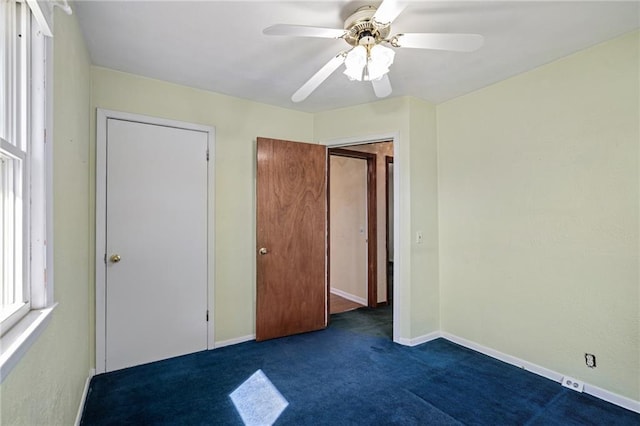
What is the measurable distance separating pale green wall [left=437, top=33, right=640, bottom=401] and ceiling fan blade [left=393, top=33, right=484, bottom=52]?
1.26 m

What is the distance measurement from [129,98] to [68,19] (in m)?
0.95

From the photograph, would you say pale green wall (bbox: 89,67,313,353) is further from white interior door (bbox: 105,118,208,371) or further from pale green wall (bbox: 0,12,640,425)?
white interior door (bbox: 105,118,208,371)

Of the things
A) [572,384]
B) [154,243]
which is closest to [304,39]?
[154,243]

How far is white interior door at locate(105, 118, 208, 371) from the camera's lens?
2.49m

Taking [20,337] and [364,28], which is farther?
[364,28]

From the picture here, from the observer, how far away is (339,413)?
1.95m

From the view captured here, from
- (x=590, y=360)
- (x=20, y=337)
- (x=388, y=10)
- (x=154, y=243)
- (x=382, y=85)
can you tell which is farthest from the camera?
(x=154, y=243)

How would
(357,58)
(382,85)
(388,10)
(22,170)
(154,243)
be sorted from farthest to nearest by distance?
(154,243) → (382,85) → (357,58) → (388,10) → (22,170)

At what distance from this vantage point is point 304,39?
2.03 m

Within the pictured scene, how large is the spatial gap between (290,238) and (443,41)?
2.19 metres

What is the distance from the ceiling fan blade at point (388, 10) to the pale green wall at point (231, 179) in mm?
1997

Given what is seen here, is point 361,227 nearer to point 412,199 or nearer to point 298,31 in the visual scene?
point 412,199

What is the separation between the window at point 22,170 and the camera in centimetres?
107

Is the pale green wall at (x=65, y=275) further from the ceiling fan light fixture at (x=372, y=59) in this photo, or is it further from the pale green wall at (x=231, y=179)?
the ceiling fan light fixture at (x=372, y=59)
